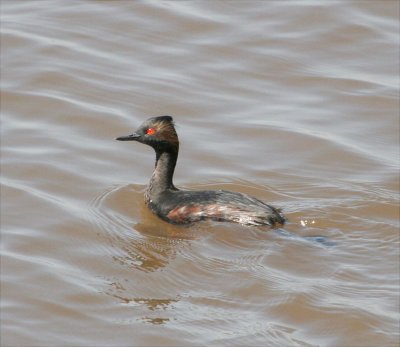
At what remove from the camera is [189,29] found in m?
14.9

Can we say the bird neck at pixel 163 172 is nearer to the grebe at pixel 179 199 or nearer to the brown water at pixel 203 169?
the grebe at pixel 179 199

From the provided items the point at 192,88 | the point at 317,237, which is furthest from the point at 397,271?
the point at 192,88

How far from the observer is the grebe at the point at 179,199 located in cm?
1042

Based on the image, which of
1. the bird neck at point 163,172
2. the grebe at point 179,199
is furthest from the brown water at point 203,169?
the bird neck at point 163,172

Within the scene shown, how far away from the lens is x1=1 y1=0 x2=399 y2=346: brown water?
8766mm

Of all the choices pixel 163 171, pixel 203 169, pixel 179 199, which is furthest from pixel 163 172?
pixel 203 169

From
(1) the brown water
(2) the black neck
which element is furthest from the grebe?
(1) the brown water

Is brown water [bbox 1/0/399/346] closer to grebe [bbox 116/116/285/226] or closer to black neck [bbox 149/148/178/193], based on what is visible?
grebe [bbox 116/116/285/226]

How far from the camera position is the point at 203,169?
11.8 meters

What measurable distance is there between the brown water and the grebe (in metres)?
0.12

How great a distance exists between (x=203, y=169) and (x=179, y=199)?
1.02 metres

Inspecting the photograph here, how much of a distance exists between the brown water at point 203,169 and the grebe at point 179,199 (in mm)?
124

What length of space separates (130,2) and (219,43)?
162 cm

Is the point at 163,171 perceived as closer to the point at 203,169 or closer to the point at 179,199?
the point at 179,199
